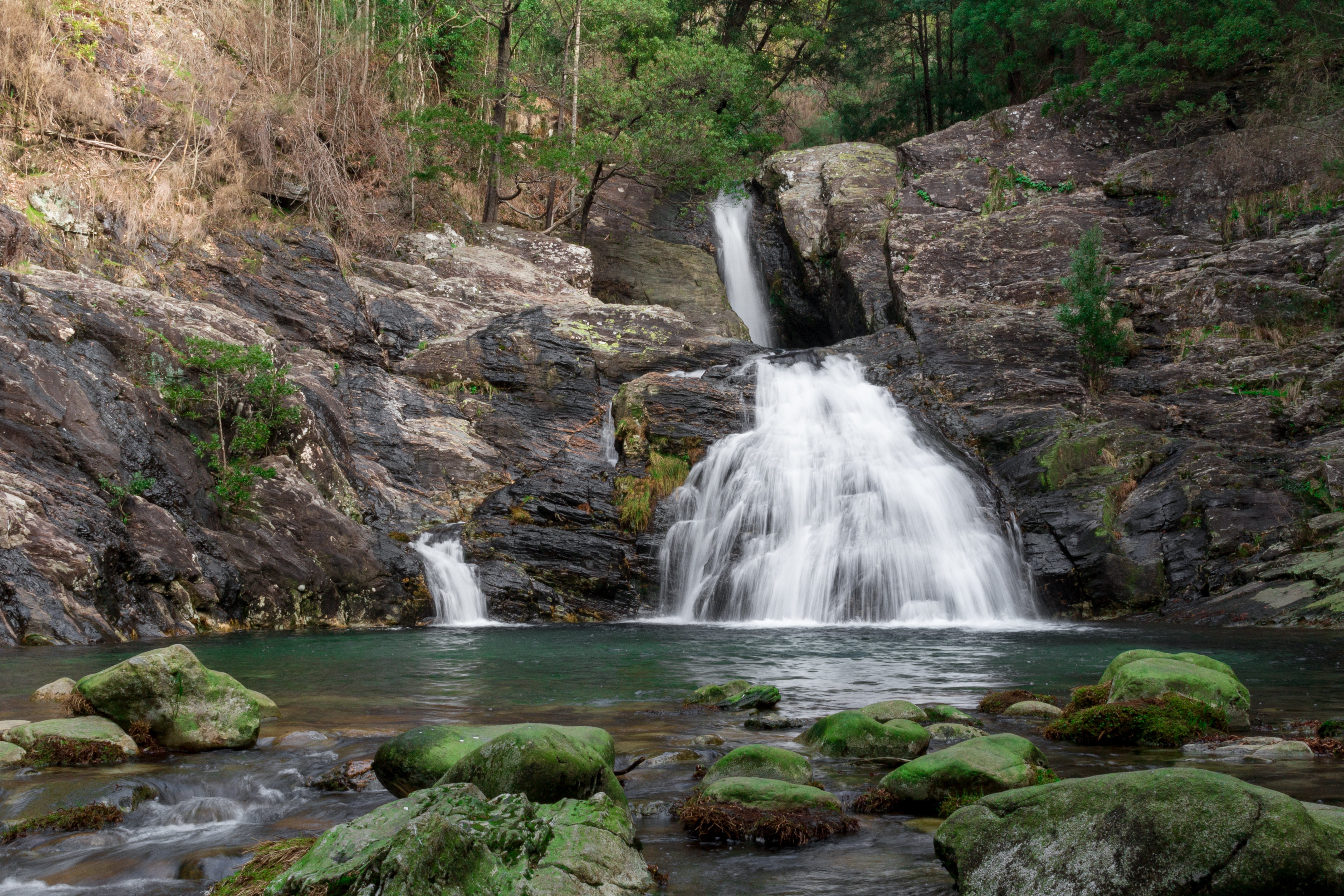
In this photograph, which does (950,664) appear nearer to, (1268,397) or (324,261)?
(1268,397)

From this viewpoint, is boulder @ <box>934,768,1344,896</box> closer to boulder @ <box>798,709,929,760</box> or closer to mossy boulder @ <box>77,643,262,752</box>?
boulder @ <box>798,709,929,760</box>

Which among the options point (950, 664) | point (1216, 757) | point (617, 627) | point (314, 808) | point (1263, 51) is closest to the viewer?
point (314, 808)

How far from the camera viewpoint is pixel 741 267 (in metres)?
26.0

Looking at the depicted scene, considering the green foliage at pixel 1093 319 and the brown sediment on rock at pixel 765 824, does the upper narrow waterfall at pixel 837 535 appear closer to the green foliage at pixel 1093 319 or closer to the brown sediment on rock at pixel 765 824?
the green foliage at pixel 1093 319

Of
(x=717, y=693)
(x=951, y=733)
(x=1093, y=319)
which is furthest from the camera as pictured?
(x=1093, y=319)

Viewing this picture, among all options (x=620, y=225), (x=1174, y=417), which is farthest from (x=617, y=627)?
(x=620, y=225)

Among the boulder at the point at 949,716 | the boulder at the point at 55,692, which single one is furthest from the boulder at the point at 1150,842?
the boulder at the point at 55,692

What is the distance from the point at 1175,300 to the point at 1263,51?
6.09 metres

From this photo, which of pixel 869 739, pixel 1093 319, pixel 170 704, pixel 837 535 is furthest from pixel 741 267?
pixel 170 704

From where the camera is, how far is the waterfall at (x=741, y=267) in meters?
25.3

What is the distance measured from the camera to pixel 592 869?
10.5ft

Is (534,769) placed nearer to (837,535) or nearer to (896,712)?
(896,712)

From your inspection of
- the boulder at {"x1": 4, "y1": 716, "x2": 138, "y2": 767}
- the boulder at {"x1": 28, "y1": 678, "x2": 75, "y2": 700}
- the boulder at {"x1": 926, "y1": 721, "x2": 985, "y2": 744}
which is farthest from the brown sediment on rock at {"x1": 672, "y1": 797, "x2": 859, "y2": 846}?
the boulder at {"x1": 28, "y1": 678, "x2": 75, "y2": 700}

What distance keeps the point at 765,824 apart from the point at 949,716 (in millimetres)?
2622
